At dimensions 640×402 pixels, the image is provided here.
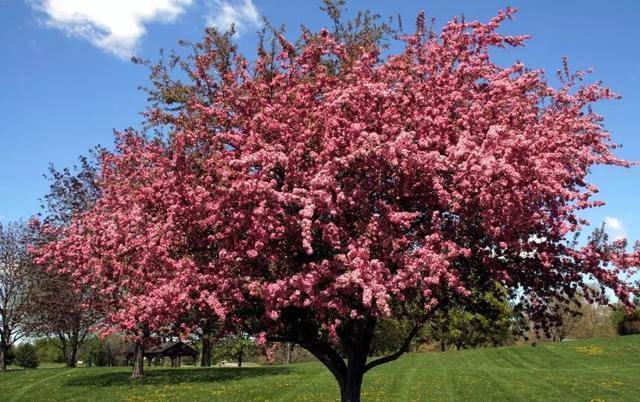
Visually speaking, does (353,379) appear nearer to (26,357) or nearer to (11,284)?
(11,284)

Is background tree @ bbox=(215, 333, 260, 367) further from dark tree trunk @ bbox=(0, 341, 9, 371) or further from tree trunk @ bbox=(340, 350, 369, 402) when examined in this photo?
dark tree trunk @ bbox=(0, 341, 9, 371)

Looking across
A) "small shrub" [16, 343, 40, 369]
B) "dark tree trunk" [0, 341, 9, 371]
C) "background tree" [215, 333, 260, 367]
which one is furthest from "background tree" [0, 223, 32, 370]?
"small shrub" [16, 343, 40, 369]

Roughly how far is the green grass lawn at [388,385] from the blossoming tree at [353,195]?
18.4m

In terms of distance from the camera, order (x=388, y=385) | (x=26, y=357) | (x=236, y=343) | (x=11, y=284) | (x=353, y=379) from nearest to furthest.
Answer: (x=353, y=379) → (x=236, y=343) → (x=388, y=385) → (x=11, y=284) → (x=26, y=357)

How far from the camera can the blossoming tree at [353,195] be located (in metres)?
11.5

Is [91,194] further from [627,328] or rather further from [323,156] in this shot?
[627,328]

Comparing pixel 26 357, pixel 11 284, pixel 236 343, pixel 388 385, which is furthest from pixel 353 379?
pixel 26 357

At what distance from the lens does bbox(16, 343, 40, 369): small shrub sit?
107 meters

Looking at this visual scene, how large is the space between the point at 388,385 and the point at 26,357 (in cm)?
9441

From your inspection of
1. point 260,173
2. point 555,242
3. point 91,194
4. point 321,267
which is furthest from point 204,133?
point 91,194

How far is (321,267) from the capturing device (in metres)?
11.5

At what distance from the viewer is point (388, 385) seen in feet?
121

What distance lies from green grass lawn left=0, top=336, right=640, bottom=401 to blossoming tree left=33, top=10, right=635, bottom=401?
60.4 feet

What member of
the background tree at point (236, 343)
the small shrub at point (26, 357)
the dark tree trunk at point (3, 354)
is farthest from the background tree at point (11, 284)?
the small shrub at point (26, 357)
